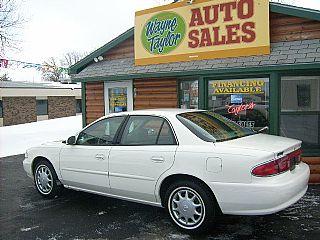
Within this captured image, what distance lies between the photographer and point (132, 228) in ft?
15.1

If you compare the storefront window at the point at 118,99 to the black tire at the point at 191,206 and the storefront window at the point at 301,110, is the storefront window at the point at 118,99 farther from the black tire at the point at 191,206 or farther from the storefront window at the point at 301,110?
the black tire at the point at 191,206

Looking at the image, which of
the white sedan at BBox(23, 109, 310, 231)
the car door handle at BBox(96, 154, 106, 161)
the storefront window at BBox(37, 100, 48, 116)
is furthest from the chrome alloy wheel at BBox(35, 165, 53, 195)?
the storefront window at BBox(37, 100, 48, 116)

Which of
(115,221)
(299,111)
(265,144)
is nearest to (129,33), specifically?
(299,111)

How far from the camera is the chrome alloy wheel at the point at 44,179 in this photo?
5.99 meters

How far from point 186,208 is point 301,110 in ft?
13.1

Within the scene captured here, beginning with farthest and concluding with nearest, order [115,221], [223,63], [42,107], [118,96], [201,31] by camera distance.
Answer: [42,107]
[118,96]
[201,31]
[223,63]
[115,221]

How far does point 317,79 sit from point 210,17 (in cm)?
260

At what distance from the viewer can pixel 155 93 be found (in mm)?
8992

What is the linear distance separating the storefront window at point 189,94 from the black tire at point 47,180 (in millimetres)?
3840

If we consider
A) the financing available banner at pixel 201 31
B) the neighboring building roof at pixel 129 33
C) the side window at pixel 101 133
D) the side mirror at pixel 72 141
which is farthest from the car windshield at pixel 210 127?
the neighboring building roof at pixel 129 33

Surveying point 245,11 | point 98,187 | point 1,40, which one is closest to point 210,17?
point 245,11

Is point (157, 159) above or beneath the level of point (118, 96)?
beneath

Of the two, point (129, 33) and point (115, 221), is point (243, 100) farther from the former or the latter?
point (115, 221)

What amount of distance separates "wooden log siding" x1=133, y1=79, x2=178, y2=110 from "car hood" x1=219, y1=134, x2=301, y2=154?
412 centimetres
